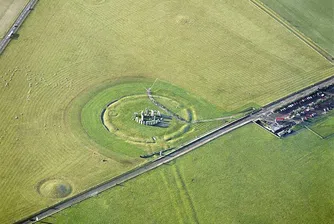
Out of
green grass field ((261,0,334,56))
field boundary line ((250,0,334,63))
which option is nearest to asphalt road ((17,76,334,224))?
field boundary line ((250,0,334,63))

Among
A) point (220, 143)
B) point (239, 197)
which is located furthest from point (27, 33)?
point (239, 197)

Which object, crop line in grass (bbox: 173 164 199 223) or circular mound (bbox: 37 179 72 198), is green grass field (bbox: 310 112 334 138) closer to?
crop line in grass (bbox: 173 164 199 223)

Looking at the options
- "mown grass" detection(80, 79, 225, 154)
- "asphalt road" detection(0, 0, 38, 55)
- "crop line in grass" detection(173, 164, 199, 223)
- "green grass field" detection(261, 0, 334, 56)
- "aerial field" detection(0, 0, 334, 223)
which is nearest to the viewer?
"crop line in grass" detection(173, 164, 199, 223)

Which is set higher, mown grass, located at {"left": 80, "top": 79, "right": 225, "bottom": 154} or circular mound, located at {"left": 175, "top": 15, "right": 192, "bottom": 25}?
circular mound, located at {"left": 175, "top": 15, "right": 192, "bottom": 25}

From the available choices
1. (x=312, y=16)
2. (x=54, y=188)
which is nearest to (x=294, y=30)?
(x=312, y=16)

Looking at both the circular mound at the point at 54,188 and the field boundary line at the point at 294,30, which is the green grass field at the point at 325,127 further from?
the circular mound at the point at 54,188
